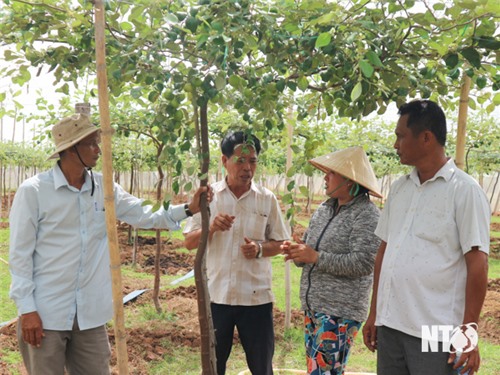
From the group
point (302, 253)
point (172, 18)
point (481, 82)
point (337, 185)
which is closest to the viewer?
point (172, 18)

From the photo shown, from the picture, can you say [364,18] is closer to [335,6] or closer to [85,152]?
[335,6]

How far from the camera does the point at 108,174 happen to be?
1.96 metres

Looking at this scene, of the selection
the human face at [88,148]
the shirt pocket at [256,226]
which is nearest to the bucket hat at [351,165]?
the shirt pocket at [256,226]

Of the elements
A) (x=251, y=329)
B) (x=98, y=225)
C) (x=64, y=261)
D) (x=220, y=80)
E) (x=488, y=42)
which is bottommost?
(x=251, y=329)

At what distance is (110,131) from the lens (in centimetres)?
193

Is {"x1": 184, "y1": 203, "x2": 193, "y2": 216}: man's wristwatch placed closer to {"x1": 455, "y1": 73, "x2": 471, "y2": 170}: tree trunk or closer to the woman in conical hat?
the woman in conical hat

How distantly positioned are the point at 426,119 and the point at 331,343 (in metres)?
1.19

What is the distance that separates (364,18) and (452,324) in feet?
4.09

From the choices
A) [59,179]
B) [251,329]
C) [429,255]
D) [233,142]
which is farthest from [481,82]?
[59,179]

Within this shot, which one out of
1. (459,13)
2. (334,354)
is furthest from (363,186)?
(459,13)

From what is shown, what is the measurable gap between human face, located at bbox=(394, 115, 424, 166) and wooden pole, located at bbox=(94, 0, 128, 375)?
1.21 metres

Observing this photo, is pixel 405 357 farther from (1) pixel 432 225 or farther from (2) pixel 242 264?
(2) pixel 242 264

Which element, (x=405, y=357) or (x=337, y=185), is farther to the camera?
(x=337, y=185)

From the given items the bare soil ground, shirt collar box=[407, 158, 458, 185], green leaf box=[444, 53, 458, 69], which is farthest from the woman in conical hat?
the bare soil ground
